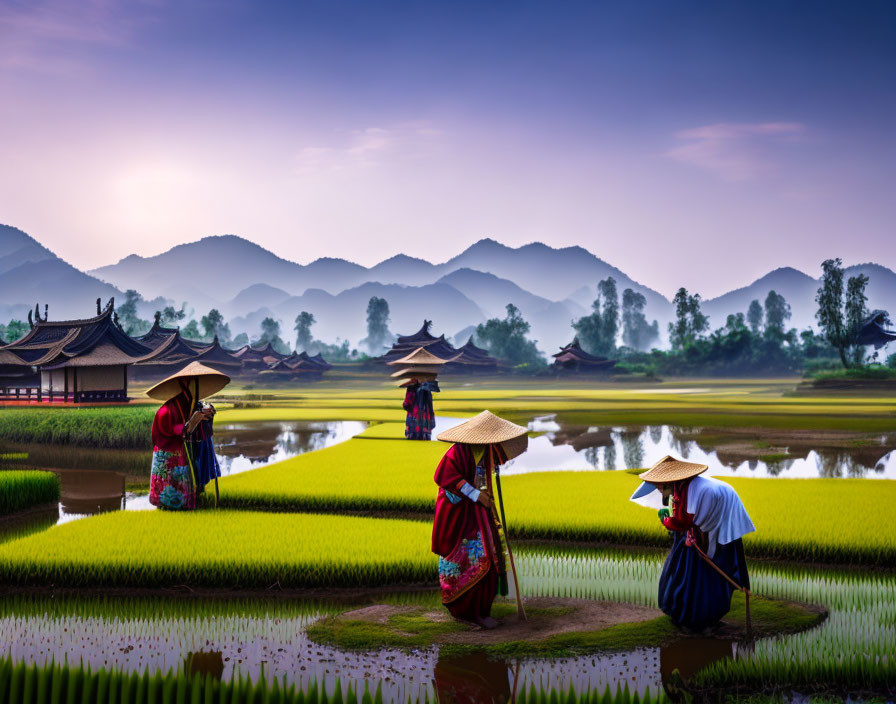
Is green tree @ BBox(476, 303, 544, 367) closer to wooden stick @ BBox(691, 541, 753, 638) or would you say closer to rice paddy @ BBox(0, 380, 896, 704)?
rice paddy @ BBox(0, 380, 896, 704)

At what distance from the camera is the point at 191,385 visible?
36.3 feet

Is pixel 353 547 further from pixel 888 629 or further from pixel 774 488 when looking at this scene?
pixel 774 488

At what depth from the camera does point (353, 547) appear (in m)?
9.10

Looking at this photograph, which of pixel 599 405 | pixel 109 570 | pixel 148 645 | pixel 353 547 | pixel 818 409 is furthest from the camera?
pixel 599 405

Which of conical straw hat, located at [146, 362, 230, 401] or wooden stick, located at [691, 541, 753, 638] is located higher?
conical straw hat, located at [146, 362, 230, 401]

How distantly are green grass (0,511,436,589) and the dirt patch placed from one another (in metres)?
0.97

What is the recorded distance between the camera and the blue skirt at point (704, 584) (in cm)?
655

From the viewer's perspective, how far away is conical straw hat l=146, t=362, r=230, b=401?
10883 millimetres

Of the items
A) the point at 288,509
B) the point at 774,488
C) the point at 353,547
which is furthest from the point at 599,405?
the point at 353,547

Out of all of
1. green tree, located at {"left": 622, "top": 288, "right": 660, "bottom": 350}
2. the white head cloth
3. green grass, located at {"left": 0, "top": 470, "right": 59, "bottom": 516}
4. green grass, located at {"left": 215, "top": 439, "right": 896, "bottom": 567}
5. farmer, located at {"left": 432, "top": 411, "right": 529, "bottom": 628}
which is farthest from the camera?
green tree, located at {"left": 622, "top": 288, "right": 660, "bottom": 350}

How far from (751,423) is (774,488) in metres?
16.0

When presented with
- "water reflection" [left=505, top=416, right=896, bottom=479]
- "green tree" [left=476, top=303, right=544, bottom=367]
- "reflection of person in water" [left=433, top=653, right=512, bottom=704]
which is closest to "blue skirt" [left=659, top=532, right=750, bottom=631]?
"reflection of person in water" [left=433, top=653, right=512, bottom=704]

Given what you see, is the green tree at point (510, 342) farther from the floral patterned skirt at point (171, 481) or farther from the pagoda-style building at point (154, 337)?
the floral patterned skirt at point (171, 481)

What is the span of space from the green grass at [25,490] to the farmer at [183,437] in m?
3.45
